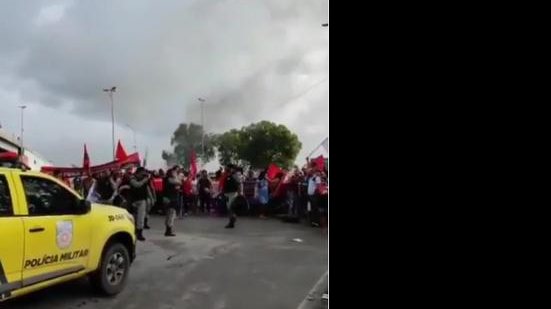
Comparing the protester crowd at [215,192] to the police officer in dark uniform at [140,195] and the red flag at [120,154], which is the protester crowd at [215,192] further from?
the red flag at [120,154]

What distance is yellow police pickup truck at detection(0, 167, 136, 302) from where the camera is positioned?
16.5ft

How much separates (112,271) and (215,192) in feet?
33.1

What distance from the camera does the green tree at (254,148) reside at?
13456 millimetres

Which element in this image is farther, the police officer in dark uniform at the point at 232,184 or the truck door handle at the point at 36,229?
the police officer in dark uniform at the point at 232,184

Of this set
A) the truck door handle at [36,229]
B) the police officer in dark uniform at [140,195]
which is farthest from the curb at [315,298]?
the police officer in dark uniform at [140,195]

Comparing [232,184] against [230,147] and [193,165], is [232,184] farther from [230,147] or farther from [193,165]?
[193,165]

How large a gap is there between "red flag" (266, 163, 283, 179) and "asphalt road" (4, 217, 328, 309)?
4097mm

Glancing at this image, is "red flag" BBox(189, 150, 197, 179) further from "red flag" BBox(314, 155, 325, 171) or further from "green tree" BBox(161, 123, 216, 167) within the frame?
"red flag" BBox(314, 155, 325, 171)

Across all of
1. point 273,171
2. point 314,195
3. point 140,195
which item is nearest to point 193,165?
point 273,171

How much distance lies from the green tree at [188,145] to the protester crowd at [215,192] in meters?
0.47

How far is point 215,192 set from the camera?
1650cm

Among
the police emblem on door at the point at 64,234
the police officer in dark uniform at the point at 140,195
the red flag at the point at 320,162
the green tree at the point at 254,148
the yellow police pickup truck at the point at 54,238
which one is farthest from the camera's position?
the red flag at the point at 320,162
